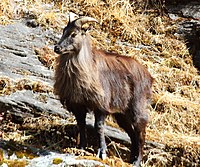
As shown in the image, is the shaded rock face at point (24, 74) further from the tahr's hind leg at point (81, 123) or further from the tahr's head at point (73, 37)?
the tahr's head at point (73, 37)

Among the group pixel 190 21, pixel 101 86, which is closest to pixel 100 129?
pixel 101 86

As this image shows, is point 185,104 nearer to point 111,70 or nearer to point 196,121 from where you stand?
point 196,121

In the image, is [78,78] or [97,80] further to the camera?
[97,80]

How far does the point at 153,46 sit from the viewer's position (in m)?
9.54

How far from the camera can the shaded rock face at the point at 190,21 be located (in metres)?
9.62

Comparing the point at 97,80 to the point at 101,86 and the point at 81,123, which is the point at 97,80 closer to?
A: the point at 101,86

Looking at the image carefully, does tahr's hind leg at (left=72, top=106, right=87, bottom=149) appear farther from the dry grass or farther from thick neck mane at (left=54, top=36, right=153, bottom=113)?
the dry grass

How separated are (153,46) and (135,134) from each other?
3.16m

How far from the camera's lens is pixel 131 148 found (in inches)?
268

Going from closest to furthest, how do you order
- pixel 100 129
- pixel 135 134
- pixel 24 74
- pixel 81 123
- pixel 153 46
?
pixel 100 129
pixel 81 123
pixel 135 134
pixel 24 74
pixel 153 46

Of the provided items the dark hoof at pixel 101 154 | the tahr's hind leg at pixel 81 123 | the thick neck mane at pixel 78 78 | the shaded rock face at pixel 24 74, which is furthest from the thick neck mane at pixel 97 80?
the shaded rock face at pixel 24 74

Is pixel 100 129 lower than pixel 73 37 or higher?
lower

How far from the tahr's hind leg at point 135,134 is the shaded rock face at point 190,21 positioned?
10.0 feet

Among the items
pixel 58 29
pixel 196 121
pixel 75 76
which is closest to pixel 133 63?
pixel 75 76
